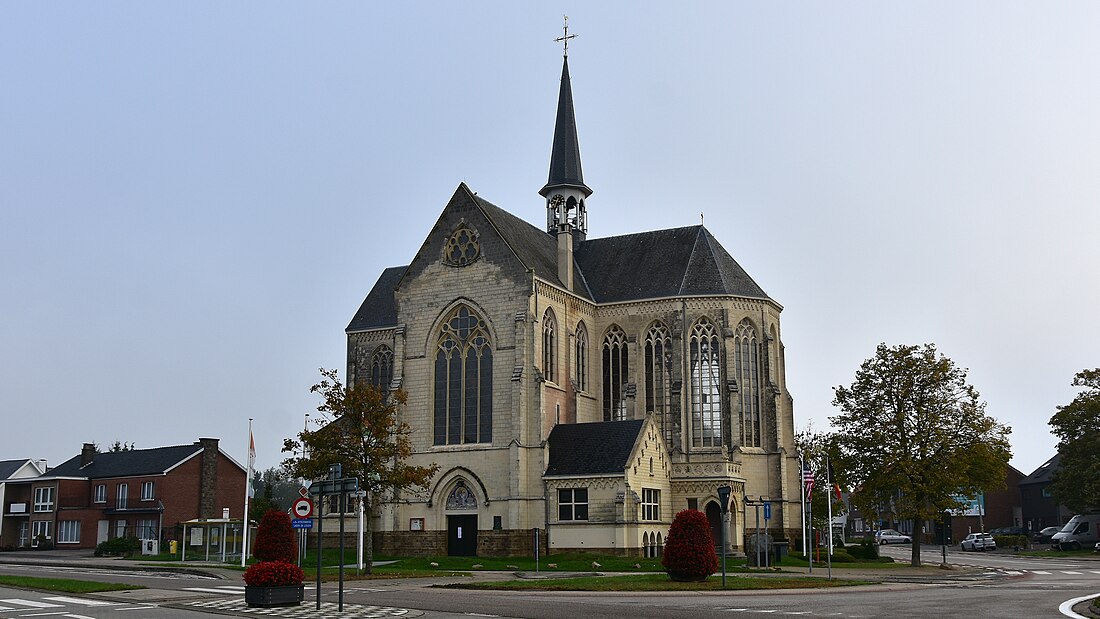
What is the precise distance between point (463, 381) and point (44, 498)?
133 ft

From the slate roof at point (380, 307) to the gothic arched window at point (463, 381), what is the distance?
1121cm

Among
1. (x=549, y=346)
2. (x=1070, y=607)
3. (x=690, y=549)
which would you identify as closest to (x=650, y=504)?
(x=549, y=346)

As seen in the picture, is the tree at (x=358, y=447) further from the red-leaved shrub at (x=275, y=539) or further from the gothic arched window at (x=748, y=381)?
the gothic arched window at (x=748, y=381)

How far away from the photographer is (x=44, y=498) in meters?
77.8

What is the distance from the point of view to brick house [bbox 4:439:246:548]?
74125 mm

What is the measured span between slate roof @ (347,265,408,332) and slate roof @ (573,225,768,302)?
41.2 ft

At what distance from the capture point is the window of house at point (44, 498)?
254 ft

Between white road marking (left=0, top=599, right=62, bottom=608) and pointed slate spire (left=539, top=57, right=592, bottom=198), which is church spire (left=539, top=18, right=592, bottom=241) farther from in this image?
white road marking (left=0, top=599, right=62, bottom=608)

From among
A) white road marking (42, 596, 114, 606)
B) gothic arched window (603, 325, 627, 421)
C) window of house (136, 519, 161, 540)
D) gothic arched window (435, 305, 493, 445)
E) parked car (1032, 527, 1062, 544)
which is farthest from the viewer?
parked car (1032, 527, 1062, 544)

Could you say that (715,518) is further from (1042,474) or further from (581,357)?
(1042,474)

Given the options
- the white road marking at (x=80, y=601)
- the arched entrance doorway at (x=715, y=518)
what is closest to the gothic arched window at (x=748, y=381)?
the arched entrance doorway at (x=715, y=518)

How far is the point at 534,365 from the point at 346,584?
69.6ft

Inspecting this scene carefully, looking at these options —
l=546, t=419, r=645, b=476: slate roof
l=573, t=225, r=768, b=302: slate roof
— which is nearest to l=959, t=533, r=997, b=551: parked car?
l=573, t=225, r=768, b=302: slate roof

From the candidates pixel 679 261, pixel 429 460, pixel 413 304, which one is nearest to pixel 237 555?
pixel 429 460
